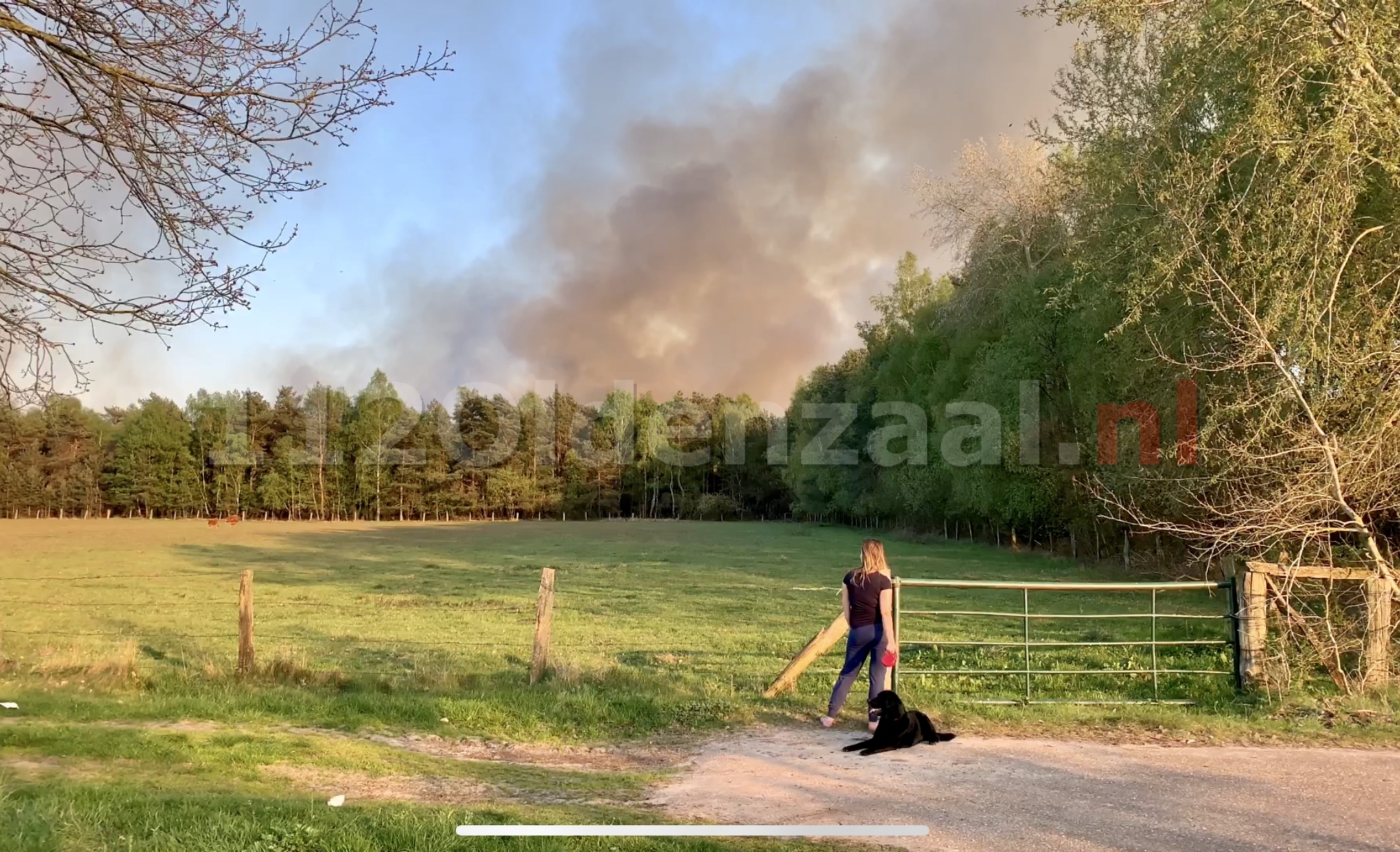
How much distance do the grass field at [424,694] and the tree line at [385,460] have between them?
74957mm

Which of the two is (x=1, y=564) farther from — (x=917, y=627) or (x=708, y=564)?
(x=917, y=627)

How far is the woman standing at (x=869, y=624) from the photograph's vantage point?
9375 millimetres

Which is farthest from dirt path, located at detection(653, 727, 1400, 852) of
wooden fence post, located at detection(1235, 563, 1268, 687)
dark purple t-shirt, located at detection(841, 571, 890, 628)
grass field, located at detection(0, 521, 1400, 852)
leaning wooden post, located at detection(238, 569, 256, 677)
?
leaning wooden post, located at detection(238, 569, 256, 677)

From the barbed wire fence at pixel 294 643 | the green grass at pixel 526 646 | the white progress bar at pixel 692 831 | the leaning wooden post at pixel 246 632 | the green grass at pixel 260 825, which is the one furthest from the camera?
the barbed wire fence at pixel 294 643

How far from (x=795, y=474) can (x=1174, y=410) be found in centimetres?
7069

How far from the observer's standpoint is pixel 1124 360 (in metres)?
20.2

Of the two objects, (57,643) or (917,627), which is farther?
(917,627)

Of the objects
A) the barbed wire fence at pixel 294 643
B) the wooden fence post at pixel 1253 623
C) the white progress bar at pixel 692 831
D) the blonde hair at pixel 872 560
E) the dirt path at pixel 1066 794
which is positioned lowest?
the barbed wire fence at pixel 294 643

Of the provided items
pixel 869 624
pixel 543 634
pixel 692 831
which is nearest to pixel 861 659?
pixel 869 624

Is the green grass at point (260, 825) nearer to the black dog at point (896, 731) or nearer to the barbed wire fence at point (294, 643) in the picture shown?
the black dog at point (896, 731)

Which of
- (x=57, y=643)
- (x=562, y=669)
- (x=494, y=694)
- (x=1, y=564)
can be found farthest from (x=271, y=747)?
(x=1, y=564)

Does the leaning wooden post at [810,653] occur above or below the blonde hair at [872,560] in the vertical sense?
below

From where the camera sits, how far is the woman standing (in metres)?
9.38

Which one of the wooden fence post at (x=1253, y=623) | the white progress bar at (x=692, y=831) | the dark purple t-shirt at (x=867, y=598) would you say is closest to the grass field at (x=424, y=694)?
the white progress bar at (x=692, y=831)
